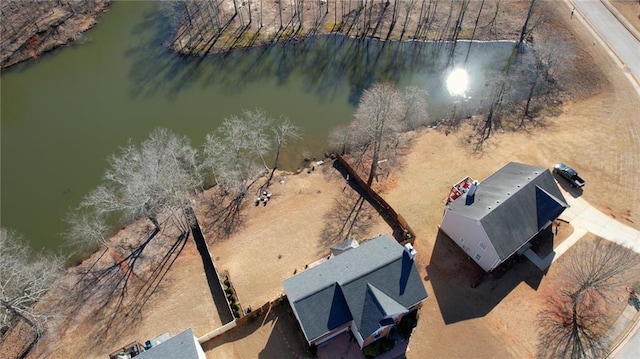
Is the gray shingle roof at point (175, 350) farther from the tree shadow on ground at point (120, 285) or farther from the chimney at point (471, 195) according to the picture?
the chimney at point (471, 195)

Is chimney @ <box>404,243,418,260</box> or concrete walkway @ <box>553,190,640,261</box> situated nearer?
chimney @ <box>404,243,418,260</box>

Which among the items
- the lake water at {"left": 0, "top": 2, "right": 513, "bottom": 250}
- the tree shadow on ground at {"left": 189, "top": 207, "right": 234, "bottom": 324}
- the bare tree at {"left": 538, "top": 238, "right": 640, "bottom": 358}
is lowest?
the bare tree at {"left": 538, "top": 238, "right": 640, "bottom": 358}

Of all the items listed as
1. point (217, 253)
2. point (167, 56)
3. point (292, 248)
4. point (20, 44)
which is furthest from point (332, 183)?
point (20, 44)

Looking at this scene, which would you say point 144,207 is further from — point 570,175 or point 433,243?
point 570,175

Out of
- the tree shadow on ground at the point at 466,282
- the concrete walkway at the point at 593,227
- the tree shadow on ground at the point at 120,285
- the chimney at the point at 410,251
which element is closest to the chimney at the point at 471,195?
the tree shadow on ground at the point at 466,282

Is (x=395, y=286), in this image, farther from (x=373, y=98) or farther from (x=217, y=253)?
(x=373, y=98)

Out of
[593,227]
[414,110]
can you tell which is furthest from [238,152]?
[593,227]

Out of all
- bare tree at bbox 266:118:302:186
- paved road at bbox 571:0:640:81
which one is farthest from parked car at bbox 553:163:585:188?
bare tree at bbox 266:118:302:186

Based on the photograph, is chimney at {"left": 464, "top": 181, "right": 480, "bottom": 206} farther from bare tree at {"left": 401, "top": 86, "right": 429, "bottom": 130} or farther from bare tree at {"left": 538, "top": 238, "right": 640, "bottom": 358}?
bare tree at {"left": 401, "top": 86, "right": 429, "bottom": 130}
